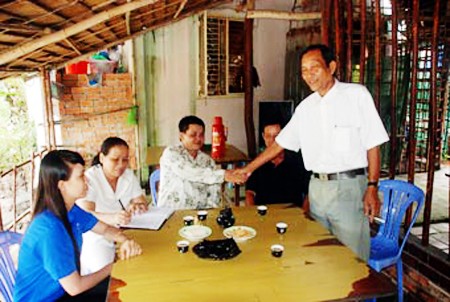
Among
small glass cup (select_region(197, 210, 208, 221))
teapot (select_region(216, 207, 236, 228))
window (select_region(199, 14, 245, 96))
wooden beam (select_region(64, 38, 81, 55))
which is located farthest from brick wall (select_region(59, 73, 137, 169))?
teapot (select_region(216, 207, 236, 228))

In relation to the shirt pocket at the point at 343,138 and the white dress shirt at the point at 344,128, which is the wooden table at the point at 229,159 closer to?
the white dress shirt at the point at 344,128

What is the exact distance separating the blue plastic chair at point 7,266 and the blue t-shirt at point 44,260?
28cm

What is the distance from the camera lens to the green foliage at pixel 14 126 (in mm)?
7125

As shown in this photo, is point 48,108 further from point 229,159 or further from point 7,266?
point 7,266

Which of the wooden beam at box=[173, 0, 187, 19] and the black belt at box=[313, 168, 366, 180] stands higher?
the wooden beam at box=[173, 0, 187, 19]

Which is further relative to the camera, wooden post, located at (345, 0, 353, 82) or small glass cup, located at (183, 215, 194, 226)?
wooden post, located at (345, 0, 353, 82)

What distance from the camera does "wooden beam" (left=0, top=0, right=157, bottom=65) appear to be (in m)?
2.66

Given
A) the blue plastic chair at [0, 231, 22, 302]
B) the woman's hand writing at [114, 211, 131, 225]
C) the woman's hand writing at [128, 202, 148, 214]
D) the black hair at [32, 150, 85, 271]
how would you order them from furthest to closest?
1. the woman's hand writing at [128, 202, 148, 214]
2. the woman's hand writing at [114, 211, 131, 225]
3. the blue plastic chair at [0, 231, 22, 302]
4. the black hair at [32, 150, 85, 271]

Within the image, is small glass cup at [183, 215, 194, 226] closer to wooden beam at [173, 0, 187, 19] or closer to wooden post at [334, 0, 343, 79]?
wooden post at [334, 0, 343, 79]

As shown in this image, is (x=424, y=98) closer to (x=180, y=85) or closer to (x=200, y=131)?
(x=180, y=85)

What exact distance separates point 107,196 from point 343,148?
158cm

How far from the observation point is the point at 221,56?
6.34m

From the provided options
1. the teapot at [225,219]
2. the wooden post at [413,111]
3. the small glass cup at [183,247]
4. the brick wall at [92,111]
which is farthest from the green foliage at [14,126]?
the wooden post at [413,111]

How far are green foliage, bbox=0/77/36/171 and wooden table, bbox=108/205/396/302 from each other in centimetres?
611
